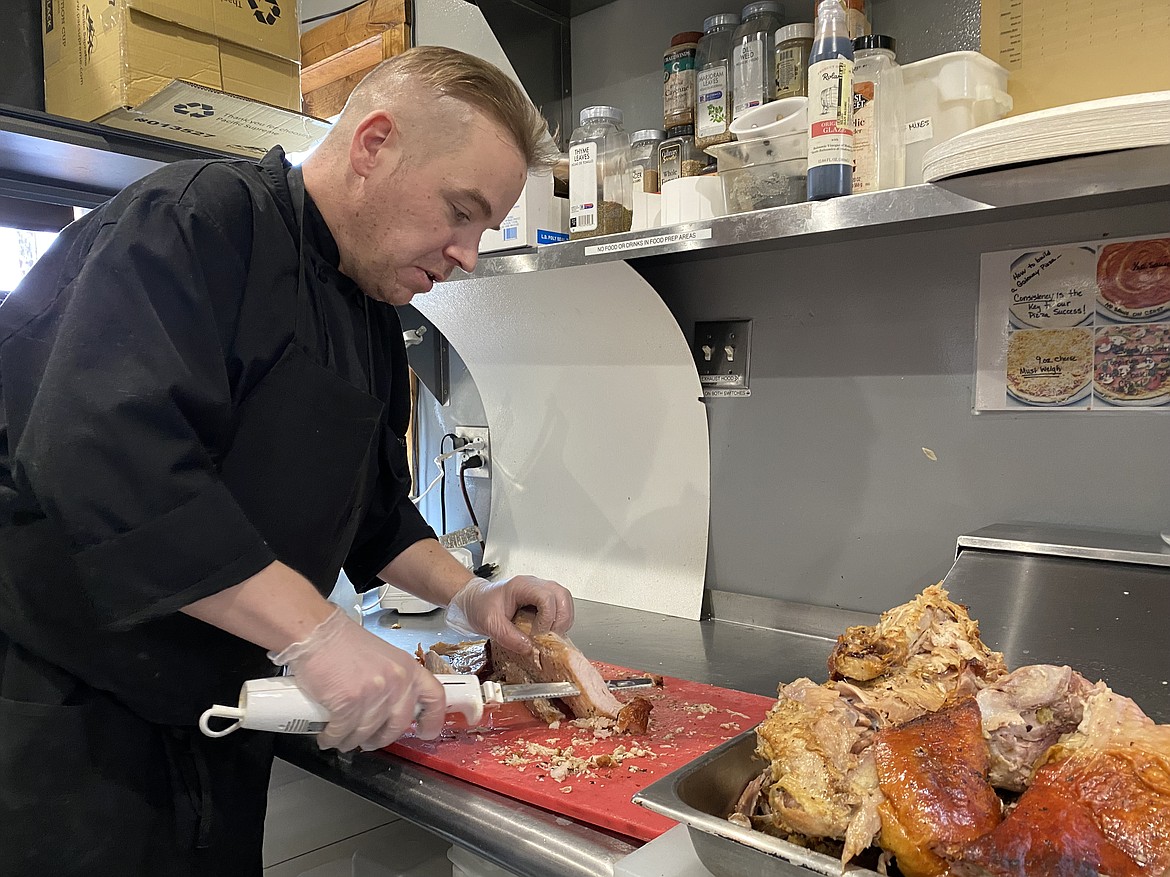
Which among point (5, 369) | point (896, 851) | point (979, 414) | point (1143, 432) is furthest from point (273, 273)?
point (1143, 432)

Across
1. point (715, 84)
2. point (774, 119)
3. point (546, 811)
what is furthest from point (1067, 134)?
point (546, 811)

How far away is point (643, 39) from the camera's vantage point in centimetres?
181

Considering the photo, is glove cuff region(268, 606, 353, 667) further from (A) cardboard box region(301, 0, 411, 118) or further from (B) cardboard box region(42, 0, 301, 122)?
(A) cardboard box region(301, 0, 411, 118)

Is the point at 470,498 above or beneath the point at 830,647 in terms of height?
above

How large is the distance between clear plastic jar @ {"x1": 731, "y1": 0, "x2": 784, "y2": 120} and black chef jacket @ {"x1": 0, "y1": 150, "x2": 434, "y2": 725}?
0.74m

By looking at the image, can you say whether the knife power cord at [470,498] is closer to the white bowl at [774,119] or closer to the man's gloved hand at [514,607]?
the man's gloved hand at [514,607]

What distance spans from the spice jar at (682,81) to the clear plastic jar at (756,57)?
14 centimetres

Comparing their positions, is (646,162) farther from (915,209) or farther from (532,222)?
(915,209)

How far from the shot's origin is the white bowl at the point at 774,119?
1.21 metres

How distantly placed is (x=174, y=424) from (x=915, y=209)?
918mm

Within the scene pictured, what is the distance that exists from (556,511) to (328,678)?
1.06m

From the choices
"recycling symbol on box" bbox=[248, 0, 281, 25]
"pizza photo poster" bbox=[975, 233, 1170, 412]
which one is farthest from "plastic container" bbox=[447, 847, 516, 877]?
"recycling symbol on box" bbox=[248, 0, 281, 25]

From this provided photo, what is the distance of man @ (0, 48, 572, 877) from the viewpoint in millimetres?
833

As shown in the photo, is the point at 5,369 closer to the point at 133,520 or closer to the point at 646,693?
the point at 133,520
